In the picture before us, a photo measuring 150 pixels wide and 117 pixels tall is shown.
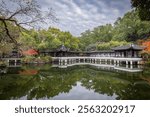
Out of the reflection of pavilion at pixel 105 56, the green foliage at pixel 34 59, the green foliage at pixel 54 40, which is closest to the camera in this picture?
the reflection of pavilion at pixel 105 56

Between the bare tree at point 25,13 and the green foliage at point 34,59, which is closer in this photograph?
the bare tree at point 25,13

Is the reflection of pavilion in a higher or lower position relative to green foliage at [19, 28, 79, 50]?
lower

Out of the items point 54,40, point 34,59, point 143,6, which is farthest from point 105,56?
point 143,6

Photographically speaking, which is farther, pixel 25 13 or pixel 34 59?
pixel 34 59

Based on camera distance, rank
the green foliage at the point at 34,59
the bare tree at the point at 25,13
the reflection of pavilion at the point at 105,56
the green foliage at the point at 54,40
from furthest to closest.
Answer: the green foliage at the point at 54,40, the green foliage at the point at 34,59, the reflection of pavilion at the point at 105,56, the bare tree at the point at 25,13

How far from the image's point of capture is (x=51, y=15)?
11.3 metres

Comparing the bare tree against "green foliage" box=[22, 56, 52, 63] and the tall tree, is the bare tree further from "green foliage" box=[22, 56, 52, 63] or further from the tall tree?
"green foliage" box=[22, 56, 52, 63]

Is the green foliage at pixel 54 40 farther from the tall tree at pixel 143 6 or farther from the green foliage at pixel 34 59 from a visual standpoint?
the tall tree at pixel 143 6

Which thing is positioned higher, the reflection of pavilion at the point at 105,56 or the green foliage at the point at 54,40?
the green foliage at the point at 54,40

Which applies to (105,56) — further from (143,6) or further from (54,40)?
(143,6)

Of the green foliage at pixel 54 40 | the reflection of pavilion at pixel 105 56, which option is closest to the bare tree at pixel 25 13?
the reflection of pavilion at pixel 105 56

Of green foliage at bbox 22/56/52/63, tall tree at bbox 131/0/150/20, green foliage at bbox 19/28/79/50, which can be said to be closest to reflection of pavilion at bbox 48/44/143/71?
green foliage at bbox 19/28/79/50

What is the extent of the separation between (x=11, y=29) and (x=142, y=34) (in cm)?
2927

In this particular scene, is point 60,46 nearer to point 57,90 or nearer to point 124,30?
point 124,30
